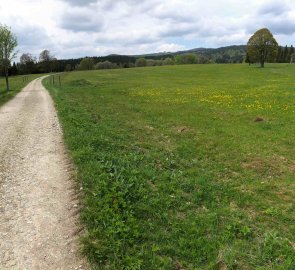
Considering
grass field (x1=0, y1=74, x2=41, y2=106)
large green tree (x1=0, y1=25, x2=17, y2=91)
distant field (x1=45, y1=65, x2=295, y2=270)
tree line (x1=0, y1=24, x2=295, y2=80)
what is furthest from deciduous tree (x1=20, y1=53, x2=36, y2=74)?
distant field (x1=45, y1=65, x2=295, y2=270)

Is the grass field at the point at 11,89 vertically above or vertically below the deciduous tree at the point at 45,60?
below

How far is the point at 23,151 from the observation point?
1107cm

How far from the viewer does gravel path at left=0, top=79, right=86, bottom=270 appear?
17.6 feet

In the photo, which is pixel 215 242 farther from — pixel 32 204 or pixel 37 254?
pixel 32 204

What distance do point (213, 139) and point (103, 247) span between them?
9.38 m

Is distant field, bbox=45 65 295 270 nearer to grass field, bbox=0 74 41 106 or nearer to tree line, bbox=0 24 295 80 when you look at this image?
grass field, bbox=0 74 41 106

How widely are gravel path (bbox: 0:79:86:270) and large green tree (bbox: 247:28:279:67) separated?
81.9 meters

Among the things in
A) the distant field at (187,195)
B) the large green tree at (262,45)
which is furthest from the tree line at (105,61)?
the distant field at (187,195)

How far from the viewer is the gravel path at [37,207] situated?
5.38m

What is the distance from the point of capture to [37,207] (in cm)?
698

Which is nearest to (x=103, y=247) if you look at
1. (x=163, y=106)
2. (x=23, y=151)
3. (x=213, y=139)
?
(x=23, y=151)

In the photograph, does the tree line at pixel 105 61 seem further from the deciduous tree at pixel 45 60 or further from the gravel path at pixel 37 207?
the gravel path at pixel 37 207

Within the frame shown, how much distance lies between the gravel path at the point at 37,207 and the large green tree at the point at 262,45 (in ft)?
269

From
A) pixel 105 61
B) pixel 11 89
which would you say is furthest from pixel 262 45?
pixel 105 61
